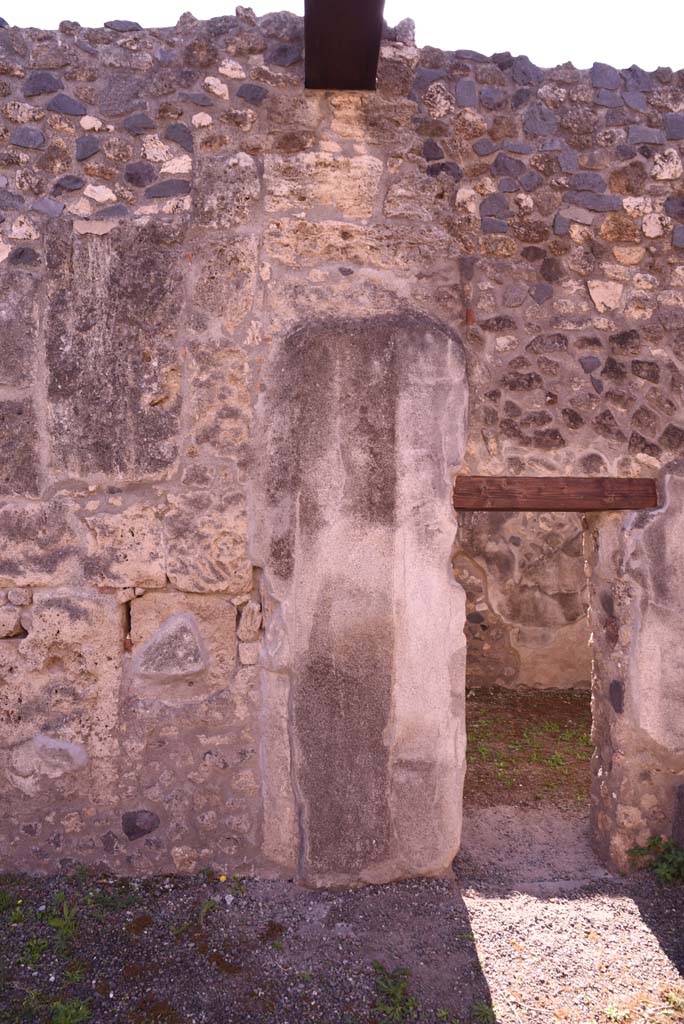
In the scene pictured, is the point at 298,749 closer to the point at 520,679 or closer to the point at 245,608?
the point at 245,608

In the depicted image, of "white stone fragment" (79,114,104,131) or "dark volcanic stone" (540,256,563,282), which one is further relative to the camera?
"dark volcanic stone" (540,256,563,282)

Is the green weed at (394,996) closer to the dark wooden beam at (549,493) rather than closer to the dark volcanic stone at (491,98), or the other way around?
the dark wooden beam at (549,493)

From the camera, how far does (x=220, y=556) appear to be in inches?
123

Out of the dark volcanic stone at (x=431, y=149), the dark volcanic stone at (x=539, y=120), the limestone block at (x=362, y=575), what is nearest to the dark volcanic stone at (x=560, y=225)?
the dark volcanic stone at (x=539, y=120)

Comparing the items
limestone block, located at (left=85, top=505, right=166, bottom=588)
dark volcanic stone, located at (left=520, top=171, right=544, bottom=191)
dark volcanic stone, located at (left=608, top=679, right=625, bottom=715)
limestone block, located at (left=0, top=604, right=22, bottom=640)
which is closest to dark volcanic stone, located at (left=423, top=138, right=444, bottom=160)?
dark volcanic stone, located at (left=520, top=171, right=544, bottom=191)

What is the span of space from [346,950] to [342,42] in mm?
3369

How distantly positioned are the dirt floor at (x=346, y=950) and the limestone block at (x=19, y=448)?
5.26 feet

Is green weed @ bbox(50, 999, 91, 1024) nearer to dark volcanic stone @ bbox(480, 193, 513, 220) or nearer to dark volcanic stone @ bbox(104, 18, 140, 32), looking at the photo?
dark volcanic stone @ bbox(480, 193, 513, 220)

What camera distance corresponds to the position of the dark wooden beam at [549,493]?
3.20 meters

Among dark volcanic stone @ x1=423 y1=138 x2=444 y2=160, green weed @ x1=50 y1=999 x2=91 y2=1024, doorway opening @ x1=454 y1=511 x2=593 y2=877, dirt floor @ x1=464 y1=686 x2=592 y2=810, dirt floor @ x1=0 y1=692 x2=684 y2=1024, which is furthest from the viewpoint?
doorway opening @ x1=454 y1=511 x2=593 y2=877

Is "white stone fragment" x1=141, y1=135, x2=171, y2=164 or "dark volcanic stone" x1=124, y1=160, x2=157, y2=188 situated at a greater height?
"white stone fragment" x1=141, y1=135, x2=171, y2=164

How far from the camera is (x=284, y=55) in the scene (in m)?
3.12

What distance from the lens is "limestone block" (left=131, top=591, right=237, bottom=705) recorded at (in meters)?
3.12

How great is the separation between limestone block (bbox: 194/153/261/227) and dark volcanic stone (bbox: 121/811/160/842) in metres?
2.46
